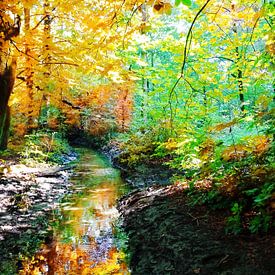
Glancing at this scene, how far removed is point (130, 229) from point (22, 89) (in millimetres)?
10544

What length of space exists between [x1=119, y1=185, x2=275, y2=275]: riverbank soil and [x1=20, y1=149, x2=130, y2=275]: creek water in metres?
0.34

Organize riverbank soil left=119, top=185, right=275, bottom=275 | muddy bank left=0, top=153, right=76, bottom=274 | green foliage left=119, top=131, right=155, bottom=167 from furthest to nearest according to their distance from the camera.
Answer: green foliage left=119, top=131, right=155, bottom=167 → muddy bank left=0, top=153, right=76, bottom=274 → riverbank soil left=119, top=185, right=275, bottom=275

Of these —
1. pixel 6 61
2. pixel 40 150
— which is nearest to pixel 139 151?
pixel 40 150

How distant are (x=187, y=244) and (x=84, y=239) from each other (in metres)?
2.30

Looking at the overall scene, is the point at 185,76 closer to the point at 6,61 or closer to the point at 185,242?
the point at 6,61

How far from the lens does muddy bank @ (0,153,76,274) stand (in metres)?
6.04

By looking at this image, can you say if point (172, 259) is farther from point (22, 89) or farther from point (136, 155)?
point (22, 89)

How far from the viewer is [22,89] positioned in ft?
50.2

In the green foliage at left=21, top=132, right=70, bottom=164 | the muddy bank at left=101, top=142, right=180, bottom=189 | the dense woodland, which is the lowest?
the muddy bank at left=101, top=142, right=180, bottom=189

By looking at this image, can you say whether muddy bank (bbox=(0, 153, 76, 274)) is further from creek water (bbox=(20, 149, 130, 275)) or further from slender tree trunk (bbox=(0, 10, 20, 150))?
slender tree trunk (bbox=(0, 10, 20, 150))

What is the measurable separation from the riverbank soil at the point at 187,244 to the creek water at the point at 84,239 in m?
0.34

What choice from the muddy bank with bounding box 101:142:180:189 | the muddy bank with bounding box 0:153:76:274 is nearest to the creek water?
the muddy bank with bounding box 0:153:76:274

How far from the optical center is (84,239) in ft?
21.3

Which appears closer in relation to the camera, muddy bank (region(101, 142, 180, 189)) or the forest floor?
the forest floor
